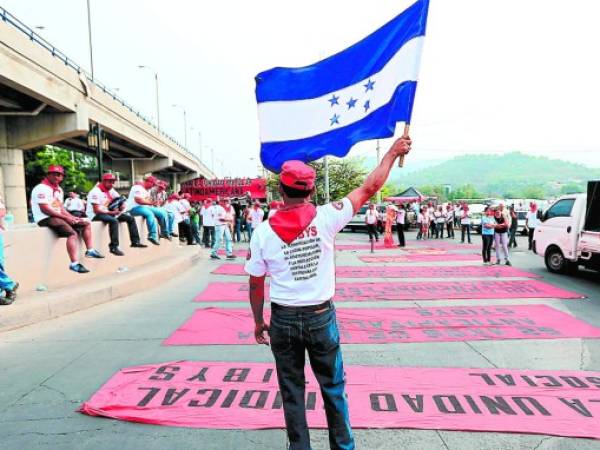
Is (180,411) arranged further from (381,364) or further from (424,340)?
(424,340)

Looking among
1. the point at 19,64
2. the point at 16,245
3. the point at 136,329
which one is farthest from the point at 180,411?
the point at 19,64

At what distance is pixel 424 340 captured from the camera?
226 inches

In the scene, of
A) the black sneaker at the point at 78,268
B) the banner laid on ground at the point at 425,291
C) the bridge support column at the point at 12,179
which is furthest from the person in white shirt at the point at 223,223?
the bridge support column at the point at 12,179

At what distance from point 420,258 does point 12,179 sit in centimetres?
2057

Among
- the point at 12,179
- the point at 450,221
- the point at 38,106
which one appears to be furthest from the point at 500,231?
the point at 12,179

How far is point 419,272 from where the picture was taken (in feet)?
38.1

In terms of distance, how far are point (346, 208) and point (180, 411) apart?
86.9 inches

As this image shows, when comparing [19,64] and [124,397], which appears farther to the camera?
[19,64]

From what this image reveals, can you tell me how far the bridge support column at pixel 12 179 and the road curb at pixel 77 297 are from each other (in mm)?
16691

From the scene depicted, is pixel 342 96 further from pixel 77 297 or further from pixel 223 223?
pixel 223 223

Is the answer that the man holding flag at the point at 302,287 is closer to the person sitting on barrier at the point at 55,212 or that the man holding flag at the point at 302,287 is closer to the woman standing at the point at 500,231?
the person sitting on barrier at the point at 55,212

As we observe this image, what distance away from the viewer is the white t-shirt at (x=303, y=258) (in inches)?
108

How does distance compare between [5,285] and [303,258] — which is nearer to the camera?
[303,258]

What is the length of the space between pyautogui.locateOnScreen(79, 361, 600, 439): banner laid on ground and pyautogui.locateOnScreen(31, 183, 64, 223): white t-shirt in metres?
4.30
